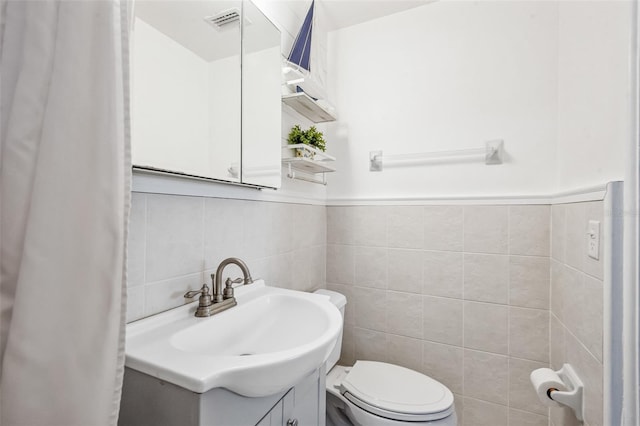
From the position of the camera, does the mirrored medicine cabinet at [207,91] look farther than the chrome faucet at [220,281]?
No

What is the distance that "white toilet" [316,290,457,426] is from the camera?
1.10 m

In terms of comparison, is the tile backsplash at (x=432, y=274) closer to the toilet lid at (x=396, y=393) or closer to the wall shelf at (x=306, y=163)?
the wall shelf at (x=306, y=163)

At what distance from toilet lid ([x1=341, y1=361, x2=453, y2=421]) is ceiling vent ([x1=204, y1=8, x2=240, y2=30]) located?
1433mm

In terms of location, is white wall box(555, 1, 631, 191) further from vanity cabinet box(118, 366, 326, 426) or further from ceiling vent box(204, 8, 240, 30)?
ceiling vent box(204, 8, 240, 30)

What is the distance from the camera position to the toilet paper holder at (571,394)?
35.7 inches

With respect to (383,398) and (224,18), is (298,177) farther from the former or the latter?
(383,398)

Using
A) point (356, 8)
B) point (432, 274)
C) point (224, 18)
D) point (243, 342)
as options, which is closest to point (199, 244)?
point (243, 342)

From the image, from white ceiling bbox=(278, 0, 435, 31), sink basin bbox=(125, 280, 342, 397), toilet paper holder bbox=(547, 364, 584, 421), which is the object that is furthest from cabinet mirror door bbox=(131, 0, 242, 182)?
toilet paper holder bbox=(547, 364, 584, 421)

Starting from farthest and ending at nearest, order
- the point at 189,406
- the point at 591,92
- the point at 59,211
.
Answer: the point at 591,92 → the point at 189,406 → the point at 59,211

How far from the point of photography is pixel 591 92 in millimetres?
938

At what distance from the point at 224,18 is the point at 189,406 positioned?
3.70 feet

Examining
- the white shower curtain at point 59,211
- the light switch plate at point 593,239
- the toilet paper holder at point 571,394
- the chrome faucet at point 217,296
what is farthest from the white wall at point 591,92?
the chrome faucet at point 217,296

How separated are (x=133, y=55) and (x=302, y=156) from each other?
77 centimetres

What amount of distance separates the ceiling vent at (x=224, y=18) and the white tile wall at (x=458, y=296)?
1059mm
